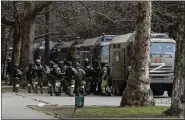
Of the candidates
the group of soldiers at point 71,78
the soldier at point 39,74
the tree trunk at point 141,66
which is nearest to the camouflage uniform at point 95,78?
the group of soldiers at point 71,78

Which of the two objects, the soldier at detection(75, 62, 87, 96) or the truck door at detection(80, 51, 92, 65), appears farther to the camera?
the truck door at detection(80, 51, 92, 65)

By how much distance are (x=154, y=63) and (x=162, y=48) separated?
89 centimetres

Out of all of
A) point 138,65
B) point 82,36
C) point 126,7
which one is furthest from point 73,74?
point 82,36

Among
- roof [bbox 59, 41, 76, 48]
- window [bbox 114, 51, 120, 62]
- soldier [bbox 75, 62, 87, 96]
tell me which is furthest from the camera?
roof [bbox 59, 41, 76, 48]

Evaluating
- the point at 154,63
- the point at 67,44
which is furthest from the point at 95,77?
the point at 67,44

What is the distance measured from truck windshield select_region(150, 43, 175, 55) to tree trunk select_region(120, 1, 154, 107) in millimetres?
8117

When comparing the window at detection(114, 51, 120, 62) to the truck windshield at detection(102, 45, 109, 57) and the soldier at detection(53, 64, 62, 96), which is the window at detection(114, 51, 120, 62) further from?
the truck windshield at detection(102, 45, 109, 57)

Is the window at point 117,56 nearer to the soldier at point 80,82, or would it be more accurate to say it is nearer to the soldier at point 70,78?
the soldier at point 80,82

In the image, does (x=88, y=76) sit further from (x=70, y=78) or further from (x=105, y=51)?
(x=105, y=51)

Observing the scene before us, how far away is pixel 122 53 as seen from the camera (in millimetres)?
26625

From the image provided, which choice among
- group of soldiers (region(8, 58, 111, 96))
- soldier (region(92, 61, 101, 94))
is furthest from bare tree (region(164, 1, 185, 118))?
soldier (region(92, 61, 101, 94))

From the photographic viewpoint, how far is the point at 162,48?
2566 cm

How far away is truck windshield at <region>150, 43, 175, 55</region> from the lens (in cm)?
2550

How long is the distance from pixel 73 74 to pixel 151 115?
10.5 metres
